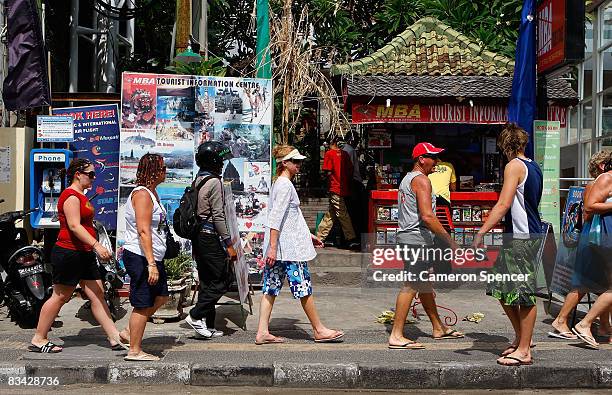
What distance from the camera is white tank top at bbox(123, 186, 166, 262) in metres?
6.73

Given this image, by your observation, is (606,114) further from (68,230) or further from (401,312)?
(68,230)

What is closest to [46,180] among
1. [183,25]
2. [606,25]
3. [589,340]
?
[183,25]

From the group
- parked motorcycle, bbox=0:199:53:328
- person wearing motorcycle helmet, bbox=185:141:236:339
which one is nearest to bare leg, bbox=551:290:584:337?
person wearing motorcycle helmet, bbox=185:141:236:339

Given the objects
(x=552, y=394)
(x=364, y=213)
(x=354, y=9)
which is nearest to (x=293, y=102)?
(x=364, y=213)

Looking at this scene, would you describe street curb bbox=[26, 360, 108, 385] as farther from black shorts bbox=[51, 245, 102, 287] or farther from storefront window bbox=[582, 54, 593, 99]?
storefront window bbox=[582, 54, 593, 99]

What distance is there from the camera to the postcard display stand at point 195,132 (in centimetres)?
970

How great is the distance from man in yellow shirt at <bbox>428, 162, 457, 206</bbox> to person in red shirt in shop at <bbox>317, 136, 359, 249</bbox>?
5.23ft

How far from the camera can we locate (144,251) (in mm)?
6633

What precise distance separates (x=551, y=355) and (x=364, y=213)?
20.7 ft

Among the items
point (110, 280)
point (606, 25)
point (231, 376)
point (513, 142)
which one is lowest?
point (231, 376)

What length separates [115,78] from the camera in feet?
63.5

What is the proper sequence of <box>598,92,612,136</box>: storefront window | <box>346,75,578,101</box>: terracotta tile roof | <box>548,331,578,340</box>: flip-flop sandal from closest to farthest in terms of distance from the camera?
<box>548,331,578,340</box>: flip-flop sandal, <box>346,75,578,101</box>: terracotta tile roof, <box>598,92,612,136</box>: storefront window

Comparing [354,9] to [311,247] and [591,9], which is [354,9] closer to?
[591,9]

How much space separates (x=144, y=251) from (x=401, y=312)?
2416 millimetres
